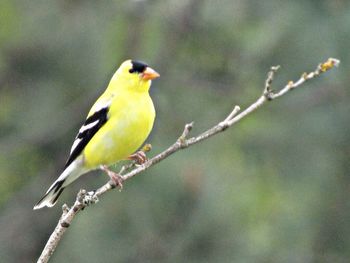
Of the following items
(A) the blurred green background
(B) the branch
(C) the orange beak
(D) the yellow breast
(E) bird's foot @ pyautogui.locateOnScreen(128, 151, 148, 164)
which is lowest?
(B) the branch

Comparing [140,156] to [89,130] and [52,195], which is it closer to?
[89,130]

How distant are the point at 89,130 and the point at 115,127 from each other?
26 cm

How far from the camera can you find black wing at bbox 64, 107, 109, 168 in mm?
4297

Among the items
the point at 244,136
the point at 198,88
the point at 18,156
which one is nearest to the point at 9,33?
the point at 18,156

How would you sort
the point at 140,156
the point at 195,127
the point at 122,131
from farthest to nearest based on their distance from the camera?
1. the point at 195,127
2. the point at 140,156
3. the point at 122,131

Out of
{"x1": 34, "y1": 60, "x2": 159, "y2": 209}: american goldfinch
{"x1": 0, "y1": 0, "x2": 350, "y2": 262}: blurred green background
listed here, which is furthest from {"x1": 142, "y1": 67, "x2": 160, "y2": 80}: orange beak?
{"x1": 0, "y1": 0, "x2": 350, "y2": 262}: blurred green background

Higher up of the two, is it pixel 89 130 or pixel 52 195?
pixel 89 130

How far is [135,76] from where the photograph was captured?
4.39 m

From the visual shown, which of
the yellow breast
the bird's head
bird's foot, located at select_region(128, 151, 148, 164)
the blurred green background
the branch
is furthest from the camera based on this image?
the blurred green background

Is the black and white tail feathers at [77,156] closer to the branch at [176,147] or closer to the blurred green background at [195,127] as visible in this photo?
the branch at [176,147]

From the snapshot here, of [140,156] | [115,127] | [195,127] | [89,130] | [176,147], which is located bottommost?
[176,147]

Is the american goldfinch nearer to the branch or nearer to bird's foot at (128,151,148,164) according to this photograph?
bird's foot at (128,151,148,164)

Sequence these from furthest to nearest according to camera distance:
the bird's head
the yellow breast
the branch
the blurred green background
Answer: the blurred green background
the bird's head
the yellow breast
the branch

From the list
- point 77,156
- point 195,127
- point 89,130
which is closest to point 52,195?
point 77,156
